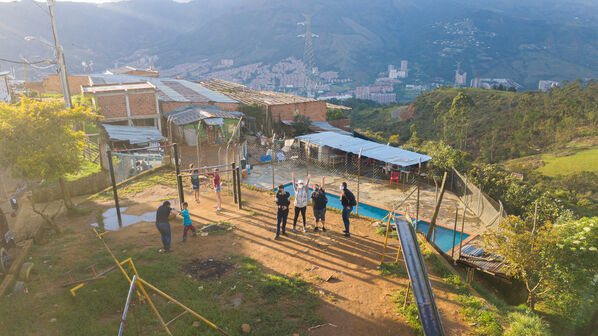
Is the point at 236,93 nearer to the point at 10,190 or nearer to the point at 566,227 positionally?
the point at 10,190

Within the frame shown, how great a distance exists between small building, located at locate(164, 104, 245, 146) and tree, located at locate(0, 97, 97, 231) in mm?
15596

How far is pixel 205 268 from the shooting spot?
7.83 meters

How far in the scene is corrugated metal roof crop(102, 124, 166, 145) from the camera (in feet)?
67.2

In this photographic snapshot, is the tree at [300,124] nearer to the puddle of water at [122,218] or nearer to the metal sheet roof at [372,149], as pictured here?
the metal sheet roof at [372,149]

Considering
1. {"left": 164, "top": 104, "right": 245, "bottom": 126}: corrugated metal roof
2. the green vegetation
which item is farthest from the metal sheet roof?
the green vegetation

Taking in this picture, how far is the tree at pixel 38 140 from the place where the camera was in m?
9.46

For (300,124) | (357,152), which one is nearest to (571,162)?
(357,152)

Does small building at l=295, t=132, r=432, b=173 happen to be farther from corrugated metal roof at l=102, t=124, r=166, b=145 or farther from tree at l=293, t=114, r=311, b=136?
corrugated metal roof at l=102, t=124, r=166, b=145

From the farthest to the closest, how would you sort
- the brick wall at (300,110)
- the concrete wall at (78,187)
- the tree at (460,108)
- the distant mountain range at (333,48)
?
1. the distant mountain range at (333,48)
2. the tree at (460,108)
3. the brick wall at (300,110)
4. the concrete wall at (78,187)

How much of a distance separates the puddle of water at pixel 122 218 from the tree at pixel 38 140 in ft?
4.32

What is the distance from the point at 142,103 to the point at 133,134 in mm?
4950

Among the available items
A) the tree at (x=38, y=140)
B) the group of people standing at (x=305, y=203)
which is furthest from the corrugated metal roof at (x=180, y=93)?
the group of people standing at (x=305, y=203)

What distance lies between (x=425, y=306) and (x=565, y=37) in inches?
8877

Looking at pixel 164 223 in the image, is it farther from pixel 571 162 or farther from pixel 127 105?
pixel 571 162
